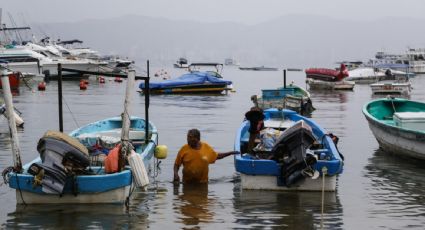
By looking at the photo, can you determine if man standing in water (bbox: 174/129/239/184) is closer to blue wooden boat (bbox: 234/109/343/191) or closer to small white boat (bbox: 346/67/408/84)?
blue wooden boat (bbox: 234/109/343/191)

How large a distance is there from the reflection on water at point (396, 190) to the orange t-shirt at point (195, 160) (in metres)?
3.39

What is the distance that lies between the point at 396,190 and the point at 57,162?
713cm

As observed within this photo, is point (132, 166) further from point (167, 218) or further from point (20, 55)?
point (20, 55)

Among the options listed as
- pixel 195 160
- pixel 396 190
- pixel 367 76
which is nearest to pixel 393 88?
pixel 367 76

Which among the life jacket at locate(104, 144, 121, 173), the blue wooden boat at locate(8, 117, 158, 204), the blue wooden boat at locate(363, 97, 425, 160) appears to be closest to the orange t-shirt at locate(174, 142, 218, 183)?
the blue wooden boat at locate(8, 117, 158, 204)

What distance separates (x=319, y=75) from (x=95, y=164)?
2066 inches

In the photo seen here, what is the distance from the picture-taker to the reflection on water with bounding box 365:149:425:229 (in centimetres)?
1194

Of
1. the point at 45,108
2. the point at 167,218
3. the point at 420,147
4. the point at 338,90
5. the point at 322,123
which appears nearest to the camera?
the point at 167,218

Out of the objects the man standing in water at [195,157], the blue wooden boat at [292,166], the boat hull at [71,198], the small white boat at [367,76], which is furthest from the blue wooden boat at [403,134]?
the small white boat at [367,76]

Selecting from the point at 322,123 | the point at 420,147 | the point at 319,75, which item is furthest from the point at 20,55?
the point at 420,147

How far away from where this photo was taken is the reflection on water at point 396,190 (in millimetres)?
11938

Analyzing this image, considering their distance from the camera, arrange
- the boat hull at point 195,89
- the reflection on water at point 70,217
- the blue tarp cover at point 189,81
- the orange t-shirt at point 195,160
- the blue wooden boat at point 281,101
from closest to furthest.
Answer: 1. the reflection on water at point 70,217
2. the orange t-shirt at point 195,160
3. the blue wooden boat at point 281,101
4. the boat hull at point 195,89
5. the blue tarp cover at point 189,81

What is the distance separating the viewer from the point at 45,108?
1399 inches

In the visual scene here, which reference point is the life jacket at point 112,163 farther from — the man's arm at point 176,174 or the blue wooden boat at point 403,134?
the blue wooden boat at point 403,134
